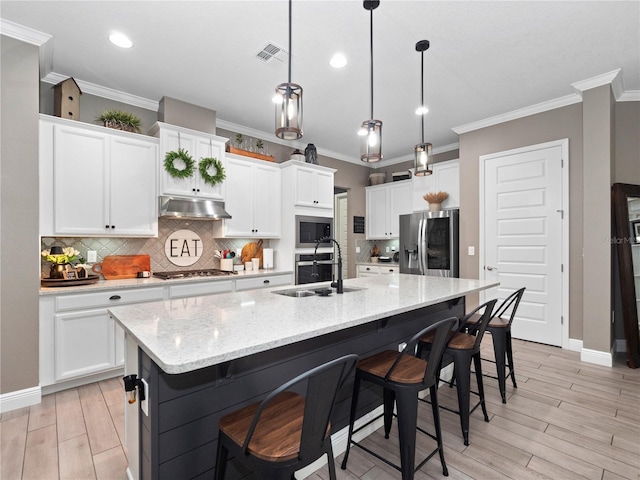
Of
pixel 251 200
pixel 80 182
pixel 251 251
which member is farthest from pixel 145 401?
pixel 251 251

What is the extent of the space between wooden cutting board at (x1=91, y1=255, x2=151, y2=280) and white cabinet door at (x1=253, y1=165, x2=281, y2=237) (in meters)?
1.38

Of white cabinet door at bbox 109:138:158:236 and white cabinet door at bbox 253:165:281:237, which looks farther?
white cabinet door at bbox 253:165:281:237

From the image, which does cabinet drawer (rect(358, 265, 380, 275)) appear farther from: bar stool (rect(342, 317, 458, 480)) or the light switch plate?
the light switch plate

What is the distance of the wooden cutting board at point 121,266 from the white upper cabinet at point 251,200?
925mm

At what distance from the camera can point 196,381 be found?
4.36ft

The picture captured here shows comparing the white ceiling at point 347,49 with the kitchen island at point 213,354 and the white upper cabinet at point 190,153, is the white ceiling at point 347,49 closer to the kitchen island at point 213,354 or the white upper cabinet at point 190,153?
the white upper cabinet at point 190,153

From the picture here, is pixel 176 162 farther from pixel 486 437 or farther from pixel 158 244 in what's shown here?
pixel 486 437

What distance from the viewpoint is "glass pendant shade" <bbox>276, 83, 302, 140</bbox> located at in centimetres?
176

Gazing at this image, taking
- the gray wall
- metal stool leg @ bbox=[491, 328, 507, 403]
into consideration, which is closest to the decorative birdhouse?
the gray wall

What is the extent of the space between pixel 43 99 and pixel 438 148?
5.39m

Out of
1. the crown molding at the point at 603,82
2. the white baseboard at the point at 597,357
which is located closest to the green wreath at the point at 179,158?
the crown molding at the point at 603,82

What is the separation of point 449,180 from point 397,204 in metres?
1.07

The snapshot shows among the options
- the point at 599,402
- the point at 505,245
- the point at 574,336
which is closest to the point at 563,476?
the point at 599,402

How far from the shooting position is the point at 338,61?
2.93m
